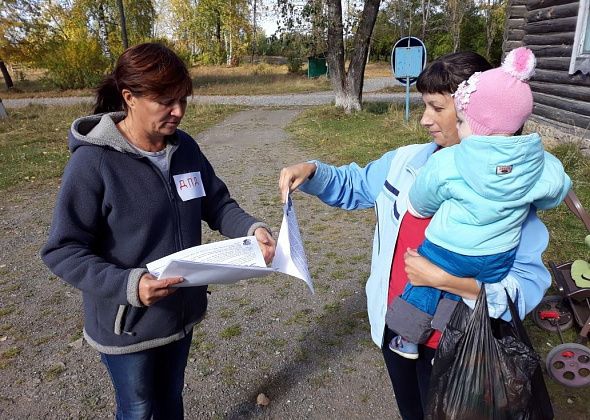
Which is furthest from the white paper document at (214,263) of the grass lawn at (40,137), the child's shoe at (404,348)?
the grass lawn at (40,137)

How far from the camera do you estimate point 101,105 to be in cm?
182

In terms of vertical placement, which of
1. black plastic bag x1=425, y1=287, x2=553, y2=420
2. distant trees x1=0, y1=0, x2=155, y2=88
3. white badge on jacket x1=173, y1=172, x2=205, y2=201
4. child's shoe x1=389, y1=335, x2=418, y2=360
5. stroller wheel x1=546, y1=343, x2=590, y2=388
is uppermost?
distant trees x1=0, y1=0, x2=155, y2=88

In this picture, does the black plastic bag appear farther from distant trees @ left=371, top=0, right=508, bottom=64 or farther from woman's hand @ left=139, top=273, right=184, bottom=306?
distant trees @ left=371, top=0, right=508, bottom=64

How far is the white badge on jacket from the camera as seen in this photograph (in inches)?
71.9

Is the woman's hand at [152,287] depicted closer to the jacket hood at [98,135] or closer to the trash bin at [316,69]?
the jacket hood at [98,135]

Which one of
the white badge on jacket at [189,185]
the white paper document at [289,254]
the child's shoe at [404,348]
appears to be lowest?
the child's shoe at [404,348]

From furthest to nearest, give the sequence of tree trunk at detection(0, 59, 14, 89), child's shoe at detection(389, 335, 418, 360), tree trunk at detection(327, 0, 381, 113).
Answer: tree trunk at detection(0, 59, 14, 89) < tree trunk at detection(327, 0, 381, 113) < child's shoe at detection(389, 335, 418, 360)

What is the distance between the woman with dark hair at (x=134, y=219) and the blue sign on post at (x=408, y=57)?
32.6 feet

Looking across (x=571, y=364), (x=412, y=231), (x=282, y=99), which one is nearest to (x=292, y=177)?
(x=412, y=231)

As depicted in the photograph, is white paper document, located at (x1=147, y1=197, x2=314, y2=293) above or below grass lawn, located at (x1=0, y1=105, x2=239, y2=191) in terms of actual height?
above

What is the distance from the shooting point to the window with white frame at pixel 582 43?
7203 millimetres

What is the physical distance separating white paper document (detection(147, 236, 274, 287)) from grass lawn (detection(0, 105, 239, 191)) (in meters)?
7.38

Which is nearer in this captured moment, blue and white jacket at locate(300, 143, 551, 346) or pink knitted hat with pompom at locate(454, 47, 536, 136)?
pink knitted hat with pompom at locate(454, 47, 536, 136)

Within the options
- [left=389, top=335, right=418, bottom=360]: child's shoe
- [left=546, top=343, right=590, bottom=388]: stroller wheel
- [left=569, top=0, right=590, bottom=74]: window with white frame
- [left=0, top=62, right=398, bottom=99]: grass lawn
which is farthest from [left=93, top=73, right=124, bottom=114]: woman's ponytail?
[left=0, top=62, right=398, bottom=99]: grass lawn
